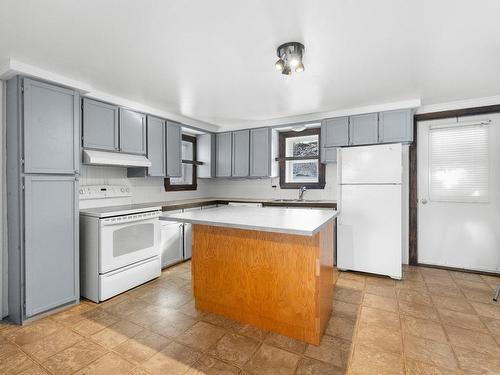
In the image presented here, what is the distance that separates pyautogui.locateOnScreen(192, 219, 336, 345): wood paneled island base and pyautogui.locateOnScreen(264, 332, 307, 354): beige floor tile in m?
0.04

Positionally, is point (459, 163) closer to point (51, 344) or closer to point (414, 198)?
point (414, 198)

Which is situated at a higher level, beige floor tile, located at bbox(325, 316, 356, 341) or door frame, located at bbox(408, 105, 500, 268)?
door frame, located at bbox(408, 105, 500, 268)

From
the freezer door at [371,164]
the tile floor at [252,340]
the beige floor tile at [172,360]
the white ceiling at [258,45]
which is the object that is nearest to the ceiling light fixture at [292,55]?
the white ceiling at [258,45]

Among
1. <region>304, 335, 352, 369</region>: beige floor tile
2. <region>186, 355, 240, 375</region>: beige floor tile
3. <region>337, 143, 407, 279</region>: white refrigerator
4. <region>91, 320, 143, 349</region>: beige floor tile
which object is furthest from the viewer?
<region>337, 143, 407, 279</region>: white refrigerator

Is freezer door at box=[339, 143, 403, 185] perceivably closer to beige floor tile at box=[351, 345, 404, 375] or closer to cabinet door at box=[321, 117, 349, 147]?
cabinet door at box=[321, 117, 349, 147]

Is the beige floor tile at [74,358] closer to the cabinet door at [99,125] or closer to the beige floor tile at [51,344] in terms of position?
the beige floor tile at [51,344]

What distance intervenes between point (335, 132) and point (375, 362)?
118 inches

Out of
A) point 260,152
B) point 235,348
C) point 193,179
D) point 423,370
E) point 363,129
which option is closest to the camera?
point 423,370

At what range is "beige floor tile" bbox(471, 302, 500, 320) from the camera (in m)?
2.44

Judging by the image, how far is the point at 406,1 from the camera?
1546 mm

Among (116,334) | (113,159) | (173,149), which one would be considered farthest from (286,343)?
(173,149)

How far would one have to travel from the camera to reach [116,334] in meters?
2.16

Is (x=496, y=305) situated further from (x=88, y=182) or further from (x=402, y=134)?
(x=88, y=182)

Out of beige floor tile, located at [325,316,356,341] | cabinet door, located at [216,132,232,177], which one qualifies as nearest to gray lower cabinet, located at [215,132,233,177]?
cabinet door, located at [216,132,232,177]
